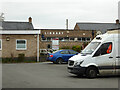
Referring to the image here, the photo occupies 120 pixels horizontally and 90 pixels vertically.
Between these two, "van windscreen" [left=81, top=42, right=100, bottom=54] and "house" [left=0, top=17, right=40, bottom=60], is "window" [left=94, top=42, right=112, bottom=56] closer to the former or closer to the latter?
"van windscreen" [left=81, top=42, right=100, bottom=54]

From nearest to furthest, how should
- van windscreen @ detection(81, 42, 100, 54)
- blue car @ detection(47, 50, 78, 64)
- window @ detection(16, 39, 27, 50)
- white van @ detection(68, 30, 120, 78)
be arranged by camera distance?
white van @ detection(68, 30, 120, 78) → van windscreen @ detection(81, 42, 100, 54) → blue car @ detection(47, 50, 78, 64) → window @ detection(16, 39, 27, 50)

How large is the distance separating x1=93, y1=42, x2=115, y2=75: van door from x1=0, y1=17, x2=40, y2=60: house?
2179 centimetres

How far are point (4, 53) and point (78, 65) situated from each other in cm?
2231

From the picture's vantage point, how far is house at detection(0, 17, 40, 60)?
3547 centimetres

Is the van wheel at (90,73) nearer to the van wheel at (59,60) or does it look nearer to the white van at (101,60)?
the white van at (101,60)

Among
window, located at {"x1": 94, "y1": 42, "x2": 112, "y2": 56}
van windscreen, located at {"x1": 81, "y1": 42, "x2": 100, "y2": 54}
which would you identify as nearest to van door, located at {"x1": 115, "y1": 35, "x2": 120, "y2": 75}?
window, located at {"x1": 94, "y1": 42, "x2": 112, "y2": 56}

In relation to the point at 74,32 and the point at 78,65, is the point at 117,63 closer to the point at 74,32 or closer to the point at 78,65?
the point at 78,65

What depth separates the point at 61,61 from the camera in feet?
92.3

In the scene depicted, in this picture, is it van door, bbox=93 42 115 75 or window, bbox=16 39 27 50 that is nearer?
van door, bbox=93 42 115 75

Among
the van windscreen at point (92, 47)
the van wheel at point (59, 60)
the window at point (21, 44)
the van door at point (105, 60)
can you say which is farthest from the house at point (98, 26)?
the van door at point (105, 60)

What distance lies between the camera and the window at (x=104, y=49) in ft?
48.3

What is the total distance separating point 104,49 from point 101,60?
0.65 m

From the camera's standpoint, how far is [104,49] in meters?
14.8

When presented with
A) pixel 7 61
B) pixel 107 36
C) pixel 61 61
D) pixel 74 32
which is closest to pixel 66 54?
pixel 61 61
